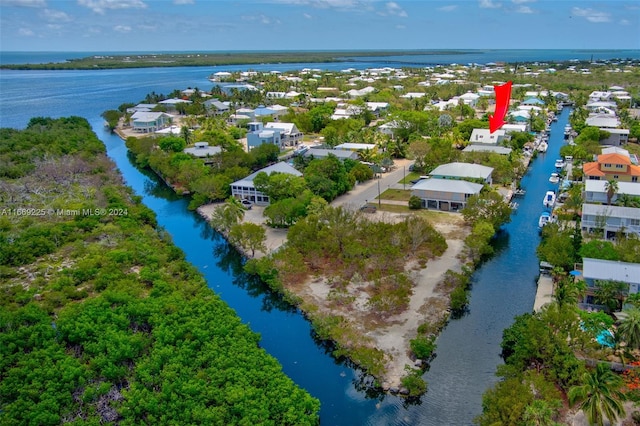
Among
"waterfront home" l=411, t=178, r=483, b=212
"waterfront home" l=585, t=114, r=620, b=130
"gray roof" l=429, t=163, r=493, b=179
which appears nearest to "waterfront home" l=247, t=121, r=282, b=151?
"gray roof" l=429, t=163, r=493, b=179

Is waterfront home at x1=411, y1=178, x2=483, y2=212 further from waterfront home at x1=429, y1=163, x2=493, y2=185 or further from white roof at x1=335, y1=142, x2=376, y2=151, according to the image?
white roof at x1=335, y1=142, x2=376, y2=151

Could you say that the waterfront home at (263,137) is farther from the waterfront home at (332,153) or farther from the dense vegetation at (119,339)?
the dense vegetation at (119,339)

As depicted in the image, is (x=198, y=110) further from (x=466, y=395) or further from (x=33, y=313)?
(x=466, y=395)

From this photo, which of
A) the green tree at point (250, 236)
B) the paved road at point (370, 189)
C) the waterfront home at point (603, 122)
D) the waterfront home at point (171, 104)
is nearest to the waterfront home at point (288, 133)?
the paved road at point (370, 189)

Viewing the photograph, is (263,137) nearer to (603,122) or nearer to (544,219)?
(544,219)

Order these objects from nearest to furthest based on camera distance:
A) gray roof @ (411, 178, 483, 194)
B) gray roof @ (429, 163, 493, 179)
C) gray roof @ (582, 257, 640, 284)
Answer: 1. gray roof @ (582, 257, 640, 284)
2. gray roof @ (411, 178, 483, 194)
3. gray roof @ (429, 163, 493, 179)
